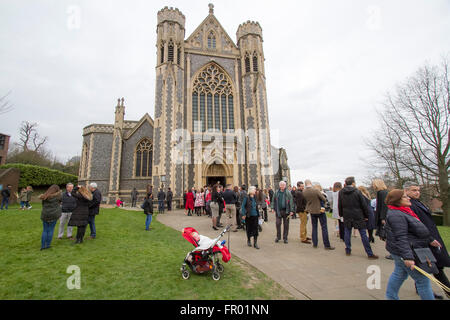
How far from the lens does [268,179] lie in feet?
63.3

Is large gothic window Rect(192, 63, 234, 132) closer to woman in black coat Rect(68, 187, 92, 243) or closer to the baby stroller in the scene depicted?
woman in black coat Rect(68, 187, 92, 243)

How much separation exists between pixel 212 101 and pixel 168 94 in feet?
14.9

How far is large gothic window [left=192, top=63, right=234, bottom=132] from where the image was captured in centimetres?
2034

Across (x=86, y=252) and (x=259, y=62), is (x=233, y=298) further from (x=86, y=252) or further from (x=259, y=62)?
(x=259, y=62)

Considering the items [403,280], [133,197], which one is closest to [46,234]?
[403,280]

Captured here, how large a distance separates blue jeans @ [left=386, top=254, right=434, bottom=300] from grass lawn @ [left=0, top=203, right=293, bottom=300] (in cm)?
131

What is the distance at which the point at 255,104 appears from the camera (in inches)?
822

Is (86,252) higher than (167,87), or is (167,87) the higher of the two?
(167,87)

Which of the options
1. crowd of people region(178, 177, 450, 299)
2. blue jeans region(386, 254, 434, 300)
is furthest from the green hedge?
blue jeans region(386, 254, 434, 300)

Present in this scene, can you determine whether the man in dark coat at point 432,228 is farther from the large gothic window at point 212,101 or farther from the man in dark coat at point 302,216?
the large gothic window at point 212,101

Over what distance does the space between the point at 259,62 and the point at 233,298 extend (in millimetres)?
23165

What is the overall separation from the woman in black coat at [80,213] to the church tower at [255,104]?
48.6ft

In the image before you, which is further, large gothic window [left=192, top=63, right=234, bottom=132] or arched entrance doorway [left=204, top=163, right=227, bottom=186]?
large gothic window [left=192, top=63, right=234, bottom=132]
